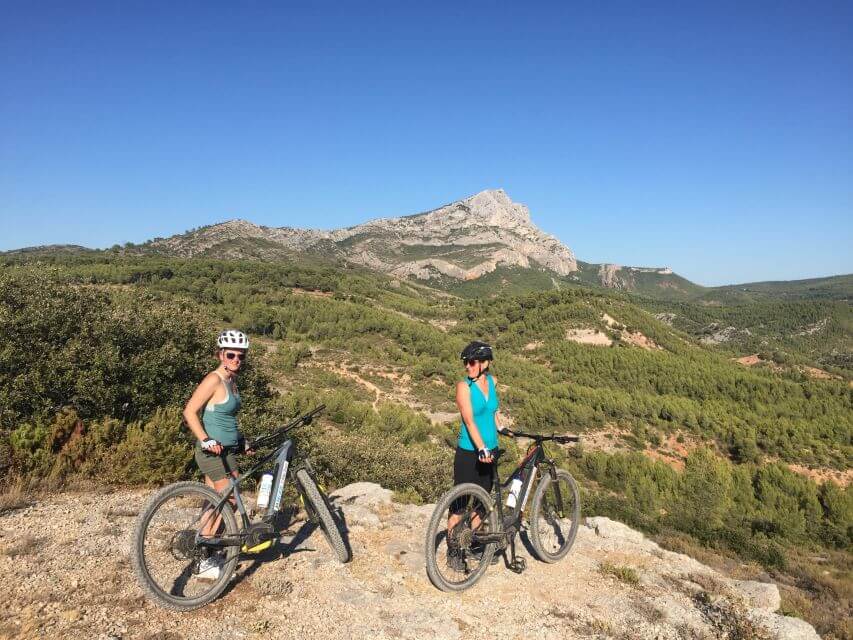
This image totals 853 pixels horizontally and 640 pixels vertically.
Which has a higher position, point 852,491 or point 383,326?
point 383,326

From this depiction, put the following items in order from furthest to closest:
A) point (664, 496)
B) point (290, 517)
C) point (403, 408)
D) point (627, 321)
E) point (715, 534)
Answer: point (627, 321)
point (403, 408)
point (664, 496)
point (715, 534)
point (290, 517)

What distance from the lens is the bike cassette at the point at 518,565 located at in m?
5.59

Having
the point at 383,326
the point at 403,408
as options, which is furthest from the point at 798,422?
the point at 383,326

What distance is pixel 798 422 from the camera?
42750 mm

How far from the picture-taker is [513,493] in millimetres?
5613

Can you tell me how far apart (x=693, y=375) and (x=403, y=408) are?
42.1m

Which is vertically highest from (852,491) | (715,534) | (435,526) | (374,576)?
(435,526)

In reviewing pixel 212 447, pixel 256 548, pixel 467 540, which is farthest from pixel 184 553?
pixel 467 540

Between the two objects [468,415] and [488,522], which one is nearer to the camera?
[468,415]

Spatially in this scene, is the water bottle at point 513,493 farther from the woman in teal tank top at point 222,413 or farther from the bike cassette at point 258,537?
the woman in teal tank top at point 222,413

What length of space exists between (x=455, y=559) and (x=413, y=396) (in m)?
34.2

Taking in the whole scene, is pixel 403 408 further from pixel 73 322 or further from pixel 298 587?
pixel 298 587

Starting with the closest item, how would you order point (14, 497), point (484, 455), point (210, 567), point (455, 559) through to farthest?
1. point (210, 567)
2. point (484, 455)
3. point (455, 559)
4. point (14, 497)

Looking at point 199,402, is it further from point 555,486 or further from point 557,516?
point 557,516
